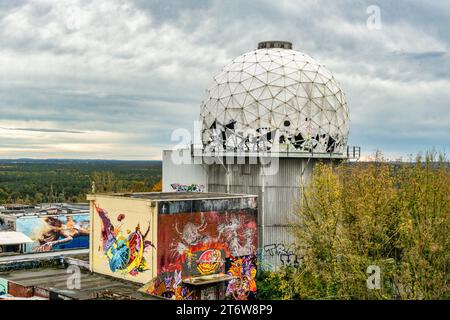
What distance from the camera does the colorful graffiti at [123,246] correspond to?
27.6 meters

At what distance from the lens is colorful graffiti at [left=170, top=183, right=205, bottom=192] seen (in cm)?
3744

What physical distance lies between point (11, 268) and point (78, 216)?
1890 cm

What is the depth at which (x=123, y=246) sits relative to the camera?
94.6ft

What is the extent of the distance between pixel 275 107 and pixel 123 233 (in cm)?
1219

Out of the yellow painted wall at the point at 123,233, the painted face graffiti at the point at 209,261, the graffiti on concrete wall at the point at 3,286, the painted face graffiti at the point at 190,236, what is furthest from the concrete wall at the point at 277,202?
the graffiti on concrete wall at the point at 3,286

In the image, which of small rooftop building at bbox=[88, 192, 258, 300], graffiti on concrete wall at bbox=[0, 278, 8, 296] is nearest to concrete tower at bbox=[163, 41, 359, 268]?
small rooftop building at bbox=[88, 192, 258, 300]

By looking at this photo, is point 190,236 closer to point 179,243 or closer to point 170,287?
point 179,243

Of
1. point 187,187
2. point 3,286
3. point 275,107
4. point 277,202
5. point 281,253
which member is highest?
point 275,107

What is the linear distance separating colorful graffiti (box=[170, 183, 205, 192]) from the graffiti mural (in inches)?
269

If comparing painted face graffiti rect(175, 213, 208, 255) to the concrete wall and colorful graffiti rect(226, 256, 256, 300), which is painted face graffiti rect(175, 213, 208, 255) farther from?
the concrete wall

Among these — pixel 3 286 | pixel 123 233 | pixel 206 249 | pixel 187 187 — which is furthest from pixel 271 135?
pixel 3 286

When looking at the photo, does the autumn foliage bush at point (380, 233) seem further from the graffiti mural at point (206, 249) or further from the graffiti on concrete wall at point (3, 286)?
the graffiti on concrete wall at point (3, 286)
